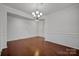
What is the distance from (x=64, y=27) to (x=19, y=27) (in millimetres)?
773

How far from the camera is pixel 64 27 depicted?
1665 millimetres

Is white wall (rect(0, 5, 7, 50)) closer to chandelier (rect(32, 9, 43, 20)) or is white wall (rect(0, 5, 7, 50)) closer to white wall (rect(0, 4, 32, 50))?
white wall (rect(0, 4, 32, 50))

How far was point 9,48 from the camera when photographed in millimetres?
1674

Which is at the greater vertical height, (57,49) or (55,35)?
(55,35)

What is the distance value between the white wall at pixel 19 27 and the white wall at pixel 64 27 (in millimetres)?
Result: 260

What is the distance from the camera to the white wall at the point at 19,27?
164cm

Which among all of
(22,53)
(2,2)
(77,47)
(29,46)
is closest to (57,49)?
(77,47)

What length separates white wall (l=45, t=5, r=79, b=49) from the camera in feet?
5.38

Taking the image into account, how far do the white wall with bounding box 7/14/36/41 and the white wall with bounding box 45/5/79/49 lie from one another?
10.3 inches

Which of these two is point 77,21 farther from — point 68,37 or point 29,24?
point 29,24

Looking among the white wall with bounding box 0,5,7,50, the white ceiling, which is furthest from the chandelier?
the white wall with bounding box 0,5,7,50

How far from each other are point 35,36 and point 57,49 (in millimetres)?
442

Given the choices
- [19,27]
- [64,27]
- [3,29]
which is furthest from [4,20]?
[64,27]

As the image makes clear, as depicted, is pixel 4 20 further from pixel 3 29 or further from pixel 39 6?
pixel 39 6
